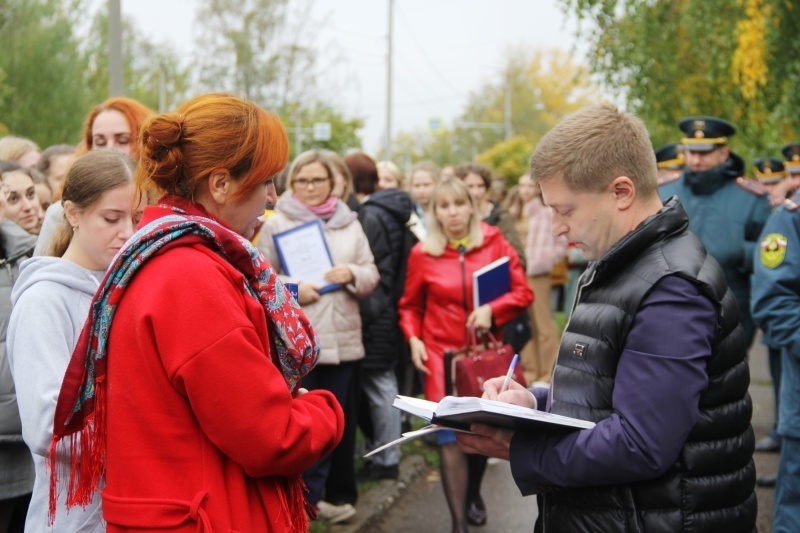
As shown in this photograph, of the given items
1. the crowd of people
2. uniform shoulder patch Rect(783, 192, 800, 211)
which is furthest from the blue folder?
the crowd of people

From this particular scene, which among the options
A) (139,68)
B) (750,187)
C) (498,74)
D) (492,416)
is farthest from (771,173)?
(498,74)

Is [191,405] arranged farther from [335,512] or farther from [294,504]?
[335,512]

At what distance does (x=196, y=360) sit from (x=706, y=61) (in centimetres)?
1045

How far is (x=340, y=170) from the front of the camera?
20.1 feet

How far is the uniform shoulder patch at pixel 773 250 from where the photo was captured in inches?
176

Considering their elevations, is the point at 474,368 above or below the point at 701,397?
below

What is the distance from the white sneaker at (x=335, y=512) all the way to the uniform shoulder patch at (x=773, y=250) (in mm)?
2820

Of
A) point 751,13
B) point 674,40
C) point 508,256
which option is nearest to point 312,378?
point 508,256

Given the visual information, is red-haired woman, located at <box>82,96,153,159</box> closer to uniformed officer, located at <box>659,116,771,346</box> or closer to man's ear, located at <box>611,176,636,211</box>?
man's ear, located at <box>611,176,636,211</box>

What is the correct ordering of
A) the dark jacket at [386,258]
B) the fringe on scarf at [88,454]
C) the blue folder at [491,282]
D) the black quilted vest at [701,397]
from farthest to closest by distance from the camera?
the dark jacket at [386,258]
the blue folder at [491,282]
the black quilted vest at [701,397]
the fringe on scarf at [88,454]

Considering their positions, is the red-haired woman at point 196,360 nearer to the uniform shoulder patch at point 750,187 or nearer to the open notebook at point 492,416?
the open notebook at point 492,416

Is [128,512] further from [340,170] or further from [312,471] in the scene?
[340,170]

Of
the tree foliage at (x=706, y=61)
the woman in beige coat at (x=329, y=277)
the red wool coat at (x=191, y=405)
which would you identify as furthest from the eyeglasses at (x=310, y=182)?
the tree foliage at (x=706, y=61)

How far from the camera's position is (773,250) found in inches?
178
